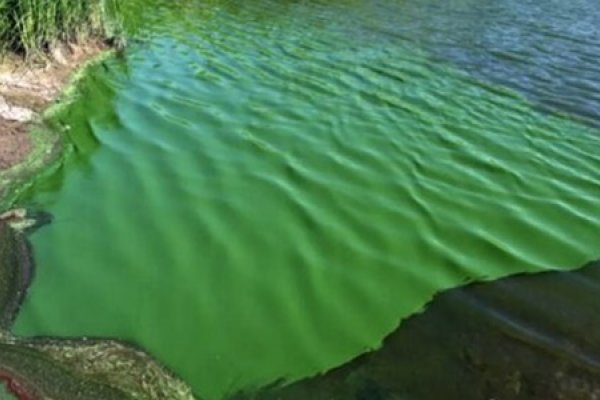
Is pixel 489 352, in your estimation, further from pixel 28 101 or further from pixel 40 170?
pixel 28 101

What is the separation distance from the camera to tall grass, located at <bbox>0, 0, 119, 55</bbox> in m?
10.9

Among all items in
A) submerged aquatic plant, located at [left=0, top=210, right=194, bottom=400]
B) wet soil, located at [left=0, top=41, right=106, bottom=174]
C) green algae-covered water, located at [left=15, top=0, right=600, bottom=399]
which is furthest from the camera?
Answer: wet soil, located at [left=0, top=41, right=106, bottom=174]

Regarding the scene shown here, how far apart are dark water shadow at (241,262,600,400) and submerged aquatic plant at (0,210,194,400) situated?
79cm

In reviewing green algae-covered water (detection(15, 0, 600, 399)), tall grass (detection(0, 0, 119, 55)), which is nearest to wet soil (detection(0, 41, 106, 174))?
tall grass (detection(0, 0, 119, 55))

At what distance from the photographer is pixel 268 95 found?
11.6 meters

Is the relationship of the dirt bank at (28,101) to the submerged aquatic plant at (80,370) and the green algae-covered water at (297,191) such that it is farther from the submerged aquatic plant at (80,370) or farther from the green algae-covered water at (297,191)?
the submerged aquatic plant at (80,370)

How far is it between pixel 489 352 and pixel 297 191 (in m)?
3.35

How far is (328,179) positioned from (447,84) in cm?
433

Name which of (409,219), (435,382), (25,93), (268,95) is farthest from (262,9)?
(435,382)

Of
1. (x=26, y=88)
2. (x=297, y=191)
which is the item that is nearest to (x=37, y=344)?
(x=297, y=191)

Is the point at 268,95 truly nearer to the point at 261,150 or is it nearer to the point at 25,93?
the point at 261,150

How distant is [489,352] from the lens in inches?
248

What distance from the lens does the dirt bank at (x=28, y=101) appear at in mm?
8742

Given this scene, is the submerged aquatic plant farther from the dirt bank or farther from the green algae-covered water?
the dirt bank
